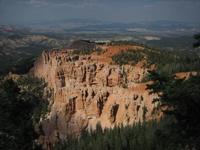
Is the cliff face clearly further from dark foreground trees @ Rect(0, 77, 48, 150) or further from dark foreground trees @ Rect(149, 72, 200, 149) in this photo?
dark foreground trees @ Rect(149, 72, 200, 149)

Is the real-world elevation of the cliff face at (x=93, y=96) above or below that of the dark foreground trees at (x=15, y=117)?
below

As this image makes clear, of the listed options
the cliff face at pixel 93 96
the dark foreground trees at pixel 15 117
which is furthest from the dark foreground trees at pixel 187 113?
the cliff face at pixel 93 96

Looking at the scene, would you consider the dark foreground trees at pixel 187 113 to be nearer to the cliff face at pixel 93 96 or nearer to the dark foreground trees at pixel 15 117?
the dark foreground trees at pixel 15 117

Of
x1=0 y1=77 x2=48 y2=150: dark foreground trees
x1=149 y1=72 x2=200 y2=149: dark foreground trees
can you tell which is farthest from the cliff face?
x1=149 y1=72 x2=200 y2=149: dark foreground trees

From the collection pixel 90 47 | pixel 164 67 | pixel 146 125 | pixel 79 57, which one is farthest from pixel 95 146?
pixel 90 47

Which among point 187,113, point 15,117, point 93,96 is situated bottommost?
point 93,96

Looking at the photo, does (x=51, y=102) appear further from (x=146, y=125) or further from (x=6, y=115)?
(x=6, y=115)

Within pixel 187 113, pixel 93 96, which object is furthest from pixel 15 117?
pixel 93 96

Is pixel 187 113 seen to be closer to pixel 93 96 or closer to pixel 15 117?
pixel 15 117

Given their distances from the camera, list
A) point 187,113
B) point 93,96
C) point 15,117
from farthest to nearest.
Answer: point 93,96 < point 15,117 < point 187,113
